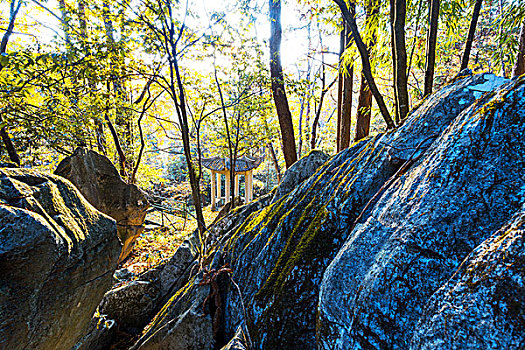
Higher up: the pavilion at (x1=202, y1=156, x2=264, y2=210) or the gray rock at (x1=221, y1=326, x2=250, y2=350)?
the gray rock at (x1=221, y1=326, x2=250, y2=350)

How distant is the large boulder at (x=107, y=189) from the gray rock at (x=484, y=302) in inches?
260

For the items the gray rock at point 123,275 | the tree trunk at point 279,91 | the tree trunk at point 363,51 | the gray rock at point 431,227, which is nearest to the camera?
the gray rock at point 431,227

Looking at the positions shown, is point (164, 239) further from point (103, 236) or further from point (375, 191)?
point (375, 191)

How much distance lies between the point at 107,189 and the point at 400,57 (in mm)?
6784

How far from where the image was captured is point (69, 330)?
9.37ft

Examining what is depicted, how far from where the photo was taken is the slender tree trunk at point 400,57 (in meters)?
2.74

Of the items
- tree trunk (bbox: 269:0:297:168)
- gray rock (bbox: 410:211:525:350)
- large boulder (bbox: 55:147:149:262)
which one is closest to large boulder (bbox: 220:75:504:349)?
gray rock (bbox: 410:211:525:350)

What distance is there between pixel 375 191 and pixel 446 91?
1.16 meters

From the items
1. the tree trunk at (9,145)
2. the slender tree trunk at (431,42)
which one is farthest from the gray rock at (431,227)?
the tree trunk at (9,145)

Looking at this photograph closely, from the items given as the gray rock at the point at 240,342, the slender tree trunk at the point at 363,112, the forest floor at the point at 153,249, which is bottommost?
the forest floor at the point at 153,249

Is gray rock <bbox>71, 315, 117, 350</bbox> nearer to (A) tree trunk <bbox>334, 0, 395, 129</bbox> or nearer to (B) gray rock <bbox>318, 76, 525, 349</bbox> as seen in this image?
(B) gray rock <bbox>318, 76, 525, 349</bbox>

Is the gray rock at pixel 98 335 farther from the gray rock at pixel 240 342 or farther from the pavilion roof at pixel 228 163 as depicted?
the pavilion roof at pixel 228 163

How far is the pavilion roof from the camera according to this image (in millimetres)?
16172

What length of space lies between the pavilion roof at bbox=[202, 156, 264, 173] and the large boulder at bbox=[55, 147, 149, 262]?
9243 mm
